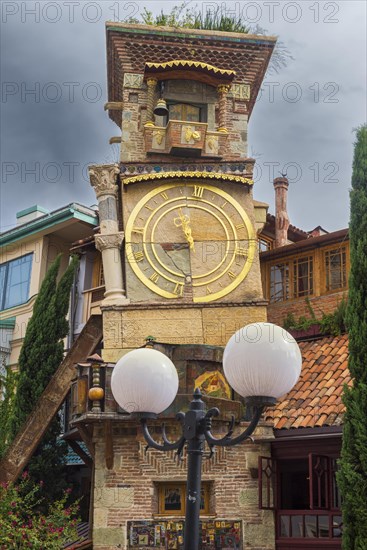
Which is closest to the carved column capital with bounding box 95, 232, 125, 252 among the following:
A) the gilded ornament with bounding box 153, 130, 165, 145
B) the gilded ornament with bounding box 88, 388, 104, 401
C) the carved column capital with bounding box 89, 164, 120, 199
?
the carved column capital with bounding box 89, 164, 120, 199

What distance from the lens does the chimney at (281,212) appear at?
2330 centimetres

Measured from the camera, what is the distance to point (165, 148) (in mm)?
17547

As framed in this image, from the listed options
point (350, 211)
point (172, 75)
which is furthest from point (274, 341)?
point (172, 75)

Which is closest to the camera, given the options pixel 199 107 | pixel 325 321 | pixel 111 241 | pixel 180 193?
pixel 111 241

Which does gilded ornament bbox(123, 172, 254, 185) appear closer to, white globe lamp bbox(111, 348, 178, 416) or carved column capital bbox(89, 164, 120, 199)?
carved column capital bbox(89, 164, 120, 199)

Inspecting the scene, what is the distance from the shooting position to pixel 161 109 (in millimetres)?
17406

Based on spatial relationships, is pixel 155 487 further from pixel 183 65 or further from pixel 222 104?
pixel 183 65

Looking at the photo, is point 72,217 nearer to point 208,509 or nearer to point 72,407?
point 72,407

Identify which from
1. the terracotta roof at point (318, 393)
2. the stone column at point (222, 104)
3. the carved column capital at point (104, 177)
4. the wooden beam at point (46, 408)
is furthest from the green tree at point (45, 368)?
the terracotta roof at point (318, 393)

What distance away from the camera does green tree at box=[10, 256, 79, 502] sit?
1850 centimetres

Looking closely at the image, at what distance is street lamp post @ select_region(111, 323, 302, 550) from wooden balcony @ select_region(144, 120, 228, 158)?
10.5 metres

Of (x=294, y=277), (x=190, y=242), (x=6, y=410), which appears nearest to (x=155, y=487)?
(x=6, y=410)

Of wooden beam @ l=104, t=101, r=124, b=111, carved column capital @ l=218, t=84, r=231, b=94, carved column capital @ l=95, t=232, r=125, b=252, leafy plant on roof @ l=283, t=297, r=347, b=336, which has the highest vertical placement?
wooden beam @ l=104, t=101, r=124, b=111

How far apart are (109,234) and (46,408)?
3.72 m
